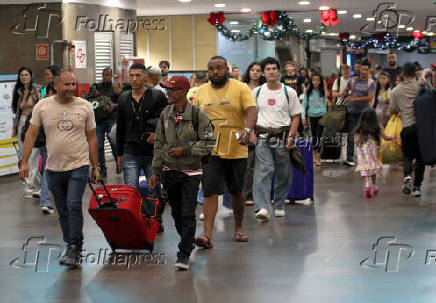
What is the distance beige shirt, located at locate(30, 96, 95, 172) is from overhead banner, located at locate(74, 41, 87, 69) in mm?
10576

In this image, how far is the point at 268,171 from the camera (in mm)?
A: 9398

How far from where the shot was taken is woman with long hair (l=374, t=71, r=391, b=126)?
1513 centimetres

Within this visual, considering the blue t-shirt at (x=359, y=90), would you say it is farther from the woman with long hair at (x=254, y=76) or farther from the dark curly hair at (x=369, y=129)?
the woman with long hair at (x=254, y=76)

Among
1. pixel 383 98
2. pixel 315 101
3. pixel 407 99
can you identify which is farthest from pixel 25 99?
pixel 383 98

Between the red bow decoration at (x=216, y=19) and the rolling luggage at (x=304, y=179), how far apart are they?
47.5 feet

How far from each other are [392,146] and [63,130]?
6756mm

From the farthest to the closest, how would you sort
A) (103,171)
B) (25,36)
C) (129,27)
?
(129,27)
(25,36)
(103,171)

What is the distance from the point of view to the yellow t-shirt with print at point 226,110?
25.6ft

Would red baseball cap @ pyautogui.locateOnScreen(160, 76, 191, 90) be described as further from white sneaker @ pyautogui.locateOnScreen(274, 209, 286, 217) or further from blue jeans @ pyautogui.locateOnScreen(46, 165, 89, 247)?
white sneaker @ pyautogui.locateOnScreen(274, 209, 286, 217)

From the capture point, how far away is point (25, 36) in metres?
17.9

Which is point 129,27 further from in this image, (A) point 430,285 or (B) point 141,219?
(A) point 430,285

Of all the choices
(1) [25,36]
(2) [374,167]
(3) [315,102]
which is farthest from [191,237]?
(1) [25,36]

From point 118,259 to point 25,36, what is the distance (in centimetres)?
1158

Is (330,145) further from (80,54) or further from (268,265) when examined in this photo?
(268,265)
